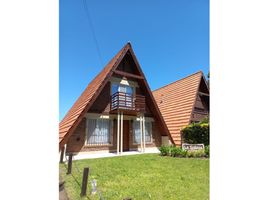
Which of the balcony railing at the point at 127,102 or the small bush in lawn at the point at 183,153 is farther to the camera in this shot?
the balcony railing at the point at 127,102

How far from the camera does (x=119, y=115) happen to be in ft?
32.2

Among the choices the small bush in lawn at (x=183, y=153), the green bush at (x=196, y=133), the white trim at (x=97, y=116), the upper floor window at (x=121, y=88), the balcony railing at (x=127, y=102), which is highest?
the upper floor window at (x=121, y=88)

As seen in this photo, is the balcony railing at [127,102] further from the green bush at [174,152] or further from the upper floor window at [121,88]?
the green bush at [174,152]

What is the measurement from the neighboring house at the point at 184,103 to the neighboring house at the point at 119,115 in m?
1.33

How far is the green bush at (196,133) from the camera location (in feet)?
33.1

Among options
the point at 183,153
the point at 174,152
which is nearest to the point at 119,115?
the point at 174,152

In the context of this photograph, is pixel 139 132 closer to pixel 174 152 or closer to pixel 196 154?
pixel 174 152

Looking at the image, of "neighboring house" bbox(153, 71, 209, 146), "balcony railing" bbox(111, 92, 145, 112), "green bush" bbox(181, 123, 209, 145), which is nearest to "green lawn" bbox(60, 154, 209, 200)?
"balcony railing" bbox(111, 92, 145, 112)

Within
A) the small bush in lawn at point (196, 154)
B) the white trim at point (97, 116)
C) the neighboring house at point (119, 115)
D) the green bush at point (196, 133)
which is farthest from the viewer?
the green bush at point (196, 133)

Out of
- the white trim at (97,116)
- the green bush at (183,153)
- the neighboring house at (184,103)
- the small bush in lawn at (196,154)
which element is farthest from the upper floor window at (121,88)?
the small bush in lawn at (196,154)
